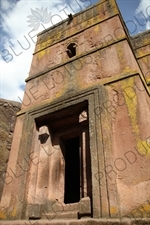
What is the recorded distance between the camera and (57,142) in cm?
402

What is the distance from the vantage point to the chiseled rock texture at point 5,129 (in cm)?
533

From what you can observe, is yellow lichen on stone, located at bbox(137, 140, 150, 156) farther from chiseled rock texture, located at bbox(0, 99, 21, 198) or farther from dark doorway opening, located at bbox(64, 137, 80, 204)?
chiseled rock texture, located at bbox(0, 99, 21, 198)

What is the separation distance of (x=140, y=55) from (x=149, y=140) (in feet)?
14.4

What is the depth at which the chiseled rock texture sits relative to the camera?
533cm

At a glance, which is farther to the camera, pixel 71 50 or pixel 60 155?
pixel 71 50

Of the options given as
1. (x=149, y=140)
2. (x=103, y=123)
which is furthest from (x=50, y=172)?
(x=149, y=140)

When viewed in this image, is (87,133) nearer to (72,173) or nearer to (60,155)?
(60,155)

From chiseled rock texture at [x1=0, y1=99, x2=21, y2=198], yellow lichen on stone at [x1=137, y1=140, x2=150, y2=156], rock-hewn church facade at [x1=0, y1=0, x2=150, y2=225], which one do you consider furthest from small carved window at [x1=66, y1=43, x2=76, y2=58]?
yellow lichen on stone at [x1=137, y1=140, x2=150, y2=156]

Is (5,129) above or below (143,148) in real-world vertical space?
above

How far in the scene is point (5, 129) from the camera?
230 inches

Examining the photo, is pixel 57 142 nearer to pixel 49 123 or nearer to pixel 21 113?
pixel 49 123

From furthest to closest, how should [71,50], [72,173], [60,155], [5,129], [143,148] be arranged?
[72,173] → [5,129] → [71,50] → [60,155] → [143,148]

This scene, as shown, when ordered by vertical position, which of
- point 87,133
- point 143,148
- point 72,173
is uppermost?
point 72,173

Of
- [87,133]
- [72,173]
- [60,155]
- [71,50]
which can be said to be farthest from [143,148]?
[72,173]
